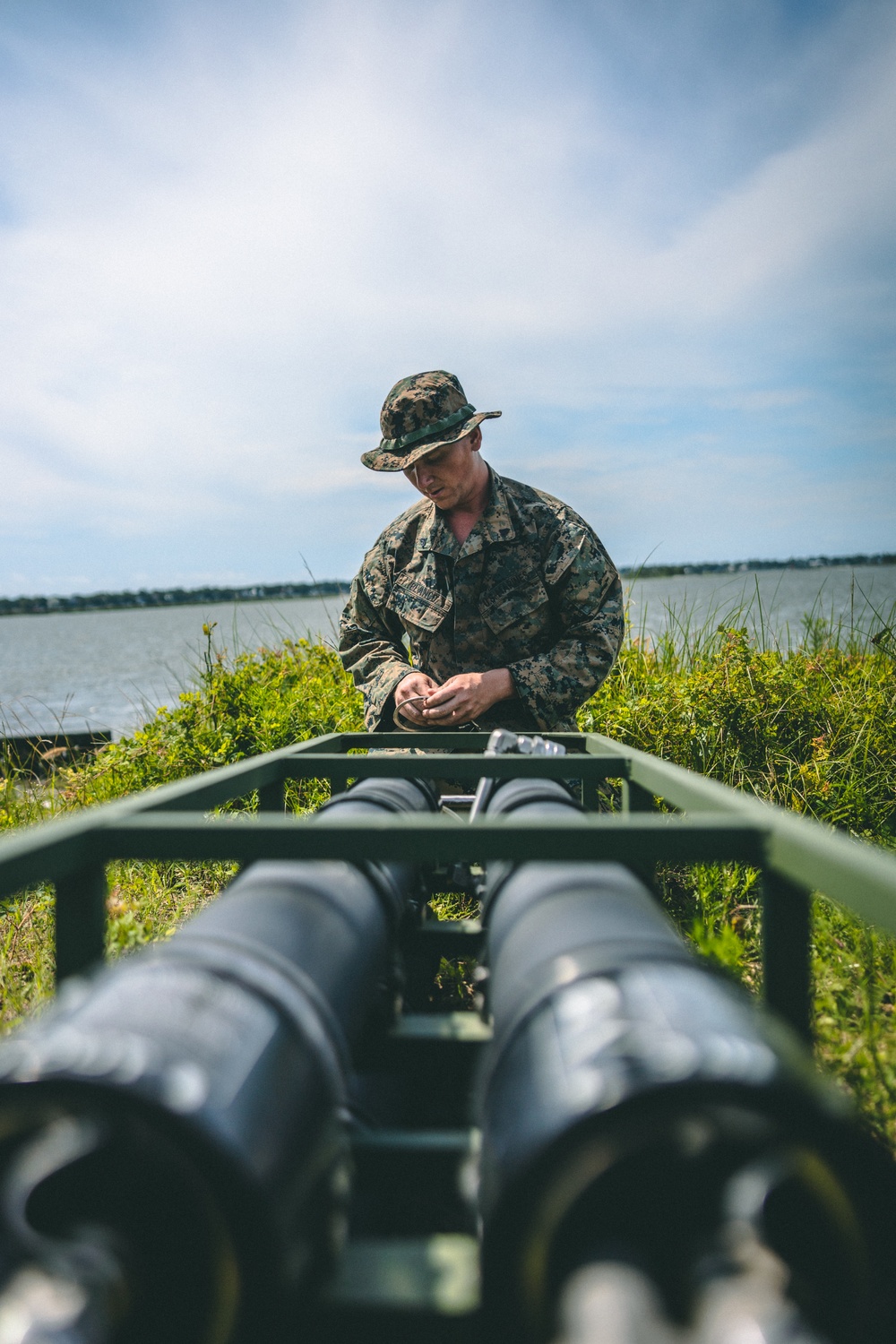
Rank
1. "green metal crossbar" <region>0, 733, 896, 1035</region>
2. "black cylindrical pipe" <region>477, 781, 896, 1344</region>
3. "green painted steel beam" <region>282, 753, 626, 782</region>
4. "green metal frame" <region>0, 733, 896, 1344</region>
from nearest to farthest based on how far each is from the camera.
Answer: "black cylindrical pipe" <region>477, 781, 896, 1344</region> < "green metal frame" <region>0, 733, 896, 1344</region> < "green metal crossbar" <region>0, 733, 896, 1035</region> < "green painted steel beam" <region>282, 753, 626, 782</region>

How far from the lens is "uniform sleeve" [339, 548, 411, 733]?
3.34 m

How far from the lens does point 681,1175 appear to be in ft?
2.54

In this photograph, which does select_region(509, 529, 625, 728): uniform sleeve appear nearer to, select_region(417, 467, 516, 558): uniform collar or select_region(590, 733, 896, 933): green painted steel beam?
select_region(417, 467, 516, 558): uniform collar

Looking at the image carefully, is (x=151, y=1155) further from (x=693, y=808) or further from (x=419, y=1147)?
(x=693, y=808)

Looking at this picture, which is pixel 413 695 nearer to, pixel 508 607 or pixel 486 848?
pixel 508 607

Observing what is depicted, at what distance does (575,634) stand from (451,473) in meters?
0.77

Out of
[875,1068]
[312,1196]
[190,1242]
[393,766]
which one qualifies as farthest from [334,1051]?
[875,1068]

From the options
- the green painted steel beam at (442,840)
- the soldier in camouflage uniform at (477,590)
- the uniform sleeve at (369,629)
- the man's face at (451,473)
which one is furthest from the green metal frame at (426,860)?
the man's face at (451,473)

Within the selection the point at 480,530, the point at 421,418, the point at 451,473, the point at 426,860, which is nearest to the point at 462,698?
the point at 480,530

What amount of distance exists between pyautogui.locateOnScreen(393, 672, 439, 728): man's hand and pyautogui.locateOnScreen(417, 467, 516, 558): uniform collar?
57 centimetres

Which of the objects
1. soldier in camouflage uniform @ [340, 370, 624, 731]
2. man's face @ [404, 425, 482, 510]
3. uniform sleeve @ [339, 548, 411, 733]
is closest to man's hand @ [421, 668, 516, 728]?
soldier in camouflage uniform @ [340, 370, 624, 731]

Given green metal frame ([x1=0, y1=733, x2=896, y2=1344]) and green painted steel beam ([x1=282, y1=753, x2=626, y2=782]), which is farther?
green painted steel beam ([x1=282, y1=753, x2=626, y2=782])

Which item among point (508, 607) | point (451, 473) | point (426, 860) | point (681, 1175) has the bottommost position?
point (681, 1175)

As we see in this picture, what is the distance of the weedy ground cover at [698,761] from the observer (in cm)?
233
